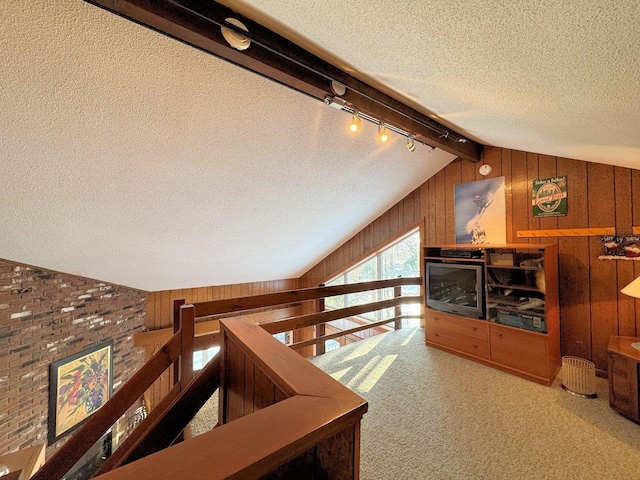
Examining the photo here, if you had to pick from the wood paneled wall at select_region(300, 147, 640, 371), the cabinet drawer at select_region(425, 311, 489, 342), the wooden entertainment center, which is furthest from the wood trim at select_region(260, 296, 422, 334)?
the wood paneled wall at select_region(300, 147, 640, 371)

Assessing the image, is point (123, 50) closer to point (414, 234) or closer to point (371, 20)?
point (371, 20)

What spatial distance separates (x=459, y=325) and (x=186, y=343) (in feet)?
9.43

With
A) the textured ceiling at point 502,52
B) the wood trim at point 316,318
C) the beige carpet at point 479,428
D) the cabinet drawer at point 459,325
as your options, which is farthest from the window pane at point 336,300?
the textured ceiling at point 502,52

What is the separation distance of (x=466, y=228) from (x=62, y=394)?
5726 millimetres

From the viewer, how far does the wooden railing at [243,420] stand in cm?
55

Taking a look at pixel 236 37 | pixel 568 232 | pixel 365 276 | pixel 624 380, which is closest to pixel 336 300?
pixel 365 276

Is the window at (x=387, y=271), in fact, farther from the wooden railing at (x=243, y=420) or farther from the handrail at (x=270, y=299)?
the wooden railing at (x=243, y=420)

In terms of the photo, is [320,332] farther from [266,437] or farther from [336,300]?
[266,437]

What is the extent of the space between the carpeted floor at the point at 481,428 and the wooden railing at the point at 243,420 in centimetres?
107

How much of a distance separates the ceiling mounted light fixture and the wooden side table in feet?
11.1

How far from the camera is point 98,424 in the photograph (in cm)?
138

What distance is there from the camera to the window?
469 cm

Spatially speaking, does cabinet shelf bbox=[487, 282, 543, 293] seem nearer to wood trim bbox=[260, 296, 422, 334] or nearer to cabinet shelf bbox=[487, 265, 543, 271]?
cabinet shelf bbox=[487, 265, 543, 271]

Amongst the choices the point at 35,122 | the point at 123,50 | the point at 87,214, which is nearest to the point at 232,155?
the point at 123,50
